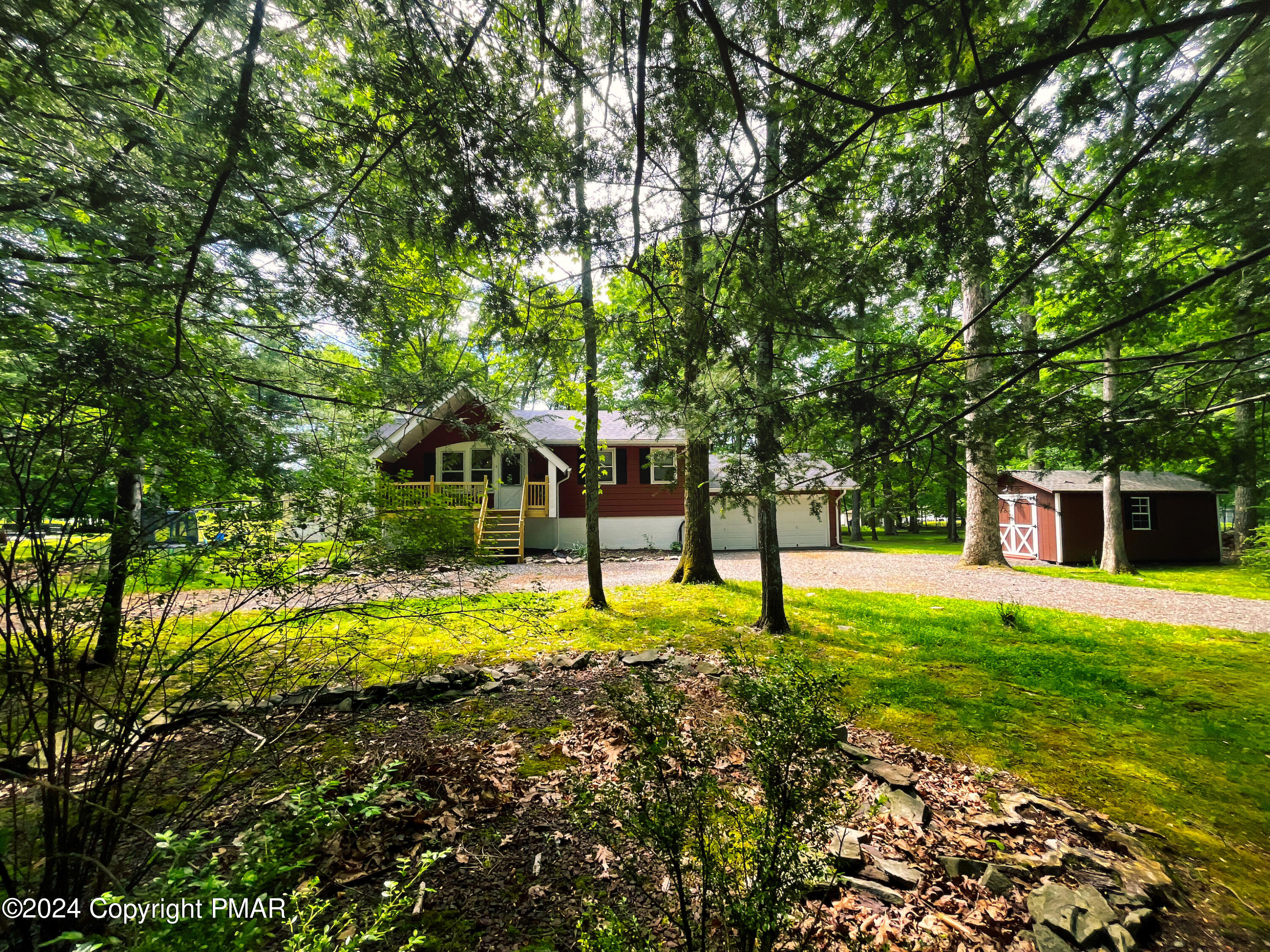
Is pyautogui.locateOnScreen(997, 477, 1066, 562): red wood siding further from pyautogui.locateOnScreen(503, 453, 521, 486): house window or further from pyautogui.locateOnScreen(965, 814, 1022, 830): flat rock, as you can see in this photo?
pyautogui.locateOnScreen(503, 453, 521, 486): house window

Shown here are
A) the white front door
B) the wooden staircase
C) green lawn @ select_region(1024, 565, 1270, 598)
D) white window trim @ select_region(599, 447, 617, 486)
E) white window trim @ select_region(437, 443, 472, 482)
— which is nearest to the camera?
green lawn @ select_region(1024, 565, 1270, 598)

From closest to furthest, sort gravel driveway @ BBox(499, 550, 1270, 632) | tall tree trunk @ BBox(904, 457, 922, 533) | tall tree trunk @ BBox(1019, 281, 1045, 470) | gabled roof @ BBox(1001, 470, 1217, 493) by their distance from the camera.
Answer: tall tree trunk @ BBox(1019, 281, 1045, 470)
tall tree trunk @ BBox(904, 457, 922, 533)
gravel driveway @ BBox(499, 550, 1270, 632)
gabled roof @ BBox(1001, 470, 1217, 493)

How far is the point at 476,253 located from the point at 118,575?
256 cm

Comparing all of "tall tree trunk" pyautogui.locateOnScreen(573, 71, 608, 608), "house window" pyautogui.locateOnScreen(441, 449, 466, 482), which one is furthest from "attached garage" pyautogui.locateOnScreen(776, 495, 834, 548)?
"house window" pyautogui.locateOnScreen(441, 449, 466, 482)

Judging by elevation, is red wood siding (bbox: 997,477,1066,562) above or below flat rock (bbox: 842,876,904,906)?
above

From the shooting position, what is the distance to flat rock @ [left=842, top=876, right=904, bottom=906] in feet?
6.44

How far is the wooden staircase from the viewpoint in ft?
43.2

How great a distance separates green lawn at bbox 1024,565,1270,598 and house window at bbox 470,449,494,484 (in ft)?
52.3

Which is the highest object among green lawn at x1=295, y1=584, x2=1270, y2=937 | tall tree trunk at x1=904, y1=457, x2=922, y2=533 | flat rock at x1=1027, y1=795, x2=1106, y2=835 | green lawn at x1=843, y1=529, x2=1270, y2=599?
tall tree trunk at x1=904, y1=457, x2=922, y2=533

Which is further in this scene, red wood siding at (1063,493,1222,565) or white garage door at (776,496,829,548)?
white garage door at (776,496,829,548)

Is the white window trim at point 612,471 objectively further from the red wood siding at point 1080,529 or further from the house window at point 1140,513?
the house window at point 1140,513

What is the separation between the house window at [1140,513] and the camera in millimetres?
14836

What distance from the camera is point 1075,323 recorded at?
3131mm

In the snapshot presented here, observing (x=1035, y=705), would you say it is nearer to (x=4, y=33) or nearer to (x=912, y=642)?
(x=912, y=642)
